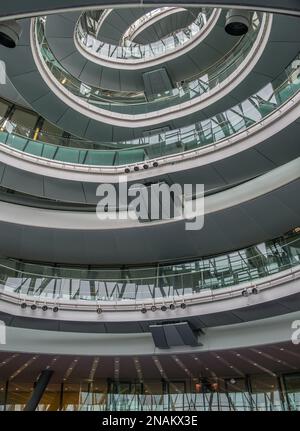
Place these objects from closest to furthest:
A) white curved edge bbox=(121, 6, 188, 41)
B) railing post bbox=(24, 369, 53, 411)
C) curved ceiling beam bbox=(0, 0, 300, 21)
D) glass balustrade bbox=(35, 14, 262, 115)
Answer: curved ceiling beam bbox=(0, 0, 300, 21)
railing post bbox=(24, 369, 53, 411)
glass balustrade bbox=(35, 14, 262, 115)
white curved edge bbox=(121, 6, 188, 41)

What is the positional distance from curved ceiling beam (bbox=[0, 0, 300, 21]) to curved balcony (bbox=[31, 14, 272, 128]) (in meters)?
13.4

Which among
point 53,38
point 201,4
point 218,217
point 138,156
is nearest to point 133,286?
point 218,217

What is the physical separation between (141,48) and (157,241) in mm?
12686

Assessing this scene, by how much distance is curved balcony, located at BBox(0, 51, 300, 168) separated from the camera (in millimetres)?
12633

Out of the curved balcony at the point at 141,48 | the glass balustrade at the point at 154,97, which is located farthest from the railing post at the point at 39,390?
the curved balcony at the point at 141,48

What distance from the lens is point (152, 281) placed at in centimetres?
1338

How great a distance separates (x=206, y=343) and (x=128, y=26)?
63.2 ft

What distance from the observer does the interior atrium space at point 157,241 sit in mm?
12461

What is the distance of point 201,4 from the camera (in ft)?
9.19

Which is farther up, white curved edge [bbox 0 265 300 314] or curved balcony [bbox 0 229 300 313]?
curved balcony [bbox 0 229 300 313]

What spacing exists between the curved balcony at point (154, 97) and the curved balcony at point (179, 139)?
103 inches

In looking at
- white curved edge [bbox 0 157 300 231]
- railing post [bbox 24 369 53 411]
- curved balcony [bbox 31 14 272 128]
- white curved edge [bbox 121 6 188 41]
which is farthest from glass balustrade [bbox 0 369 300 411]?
white curved edge [bbox 121 6 188 41]

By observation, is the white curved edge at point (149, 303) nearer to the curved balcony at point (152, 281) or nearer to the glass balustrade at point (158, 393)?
the curved balcony at point (152, 281)

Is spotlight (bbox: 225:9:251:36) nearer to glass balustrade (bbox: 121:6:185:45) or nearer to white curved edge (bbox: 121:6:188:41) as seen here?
white curved edge (bbox: 121:6:188:41)
